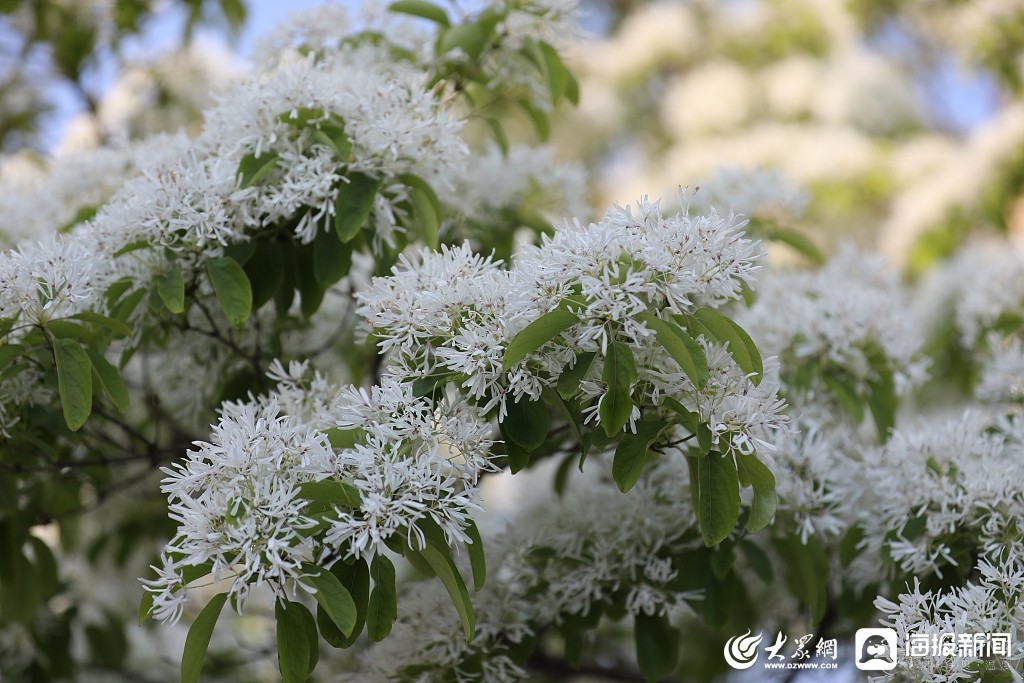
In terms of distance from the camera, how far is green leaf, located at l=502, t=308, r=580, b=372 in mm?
1413

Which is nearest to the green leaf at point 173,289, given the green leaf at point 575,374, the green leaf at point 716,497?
the green leaf at point 575,374

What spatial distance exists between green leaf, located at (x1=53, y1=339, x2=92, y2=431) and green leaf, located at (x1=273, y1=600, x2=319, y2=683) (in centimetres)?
46

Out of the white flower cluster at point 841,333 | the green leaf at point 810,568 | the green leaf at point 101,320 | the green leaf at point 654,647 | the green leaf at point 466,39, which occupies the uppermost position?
the green leaf at point 466,39

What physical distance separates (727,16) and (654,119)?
2.66 feet

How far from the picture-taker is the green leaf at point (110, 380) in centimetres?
171

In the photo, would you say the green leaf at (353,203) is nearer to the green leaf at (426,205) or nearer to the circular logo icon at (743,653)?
the green leaf at (426,205)

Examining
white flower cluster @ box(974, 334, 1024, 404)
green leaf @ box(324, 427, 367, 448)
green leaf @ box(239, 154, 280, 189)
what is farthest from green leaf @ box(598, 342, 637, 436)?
white flower cluster @ box(974, 334, 1024, 404)

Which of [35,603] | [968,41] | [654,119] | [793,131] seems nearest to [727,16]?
[654,119]

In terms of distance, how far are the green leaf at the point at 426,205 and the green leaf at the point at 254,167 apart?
25cm

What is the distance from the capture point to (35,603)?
2264 millimetres

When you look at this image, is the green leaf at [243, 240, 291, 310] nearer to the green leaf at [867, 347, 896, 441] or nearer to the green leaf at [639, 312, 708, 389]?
the green leaf at [639, 312, 708, 389]

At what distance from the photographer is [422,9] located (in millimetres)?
2271

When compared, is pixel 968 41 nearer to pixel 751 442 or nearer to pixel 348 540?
pixel 751 442

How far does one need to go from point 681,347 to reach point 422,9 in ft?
4.02
